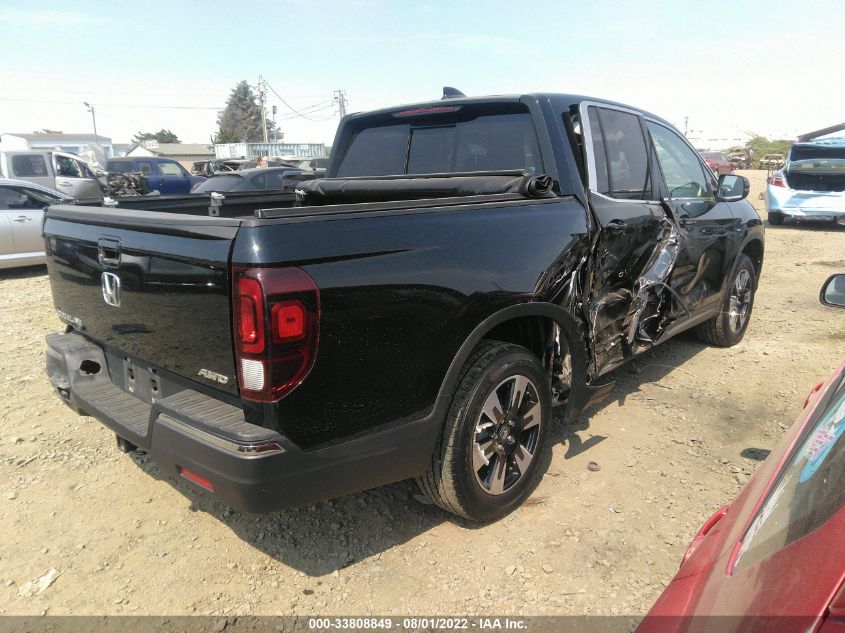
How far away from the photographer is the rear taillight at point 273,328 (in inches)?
78.9

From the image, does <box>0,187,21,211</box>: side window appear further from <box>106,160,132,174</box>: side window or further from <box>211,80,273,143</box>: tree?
<box>211,80,273,143</box>: tree

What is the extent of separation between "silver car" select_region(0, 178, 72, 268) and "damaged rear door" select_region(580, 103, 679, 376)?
811 cm

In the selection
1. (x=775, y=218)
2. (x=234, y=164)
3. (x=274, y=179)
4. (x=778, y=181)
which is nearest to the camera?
(x=778, y=181)

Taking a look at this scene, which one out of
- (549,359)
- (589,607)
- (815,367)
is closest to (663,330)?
(549,359)

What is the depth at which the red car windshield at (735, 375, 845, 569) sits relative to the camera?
108 cm

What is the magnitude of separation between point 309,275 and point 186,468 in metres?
0.87

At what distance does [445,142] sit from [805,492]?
304 cm

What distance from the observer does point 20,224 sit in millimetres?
8969

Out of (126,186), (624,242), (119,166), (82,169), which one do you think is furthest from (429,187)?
(119,166)

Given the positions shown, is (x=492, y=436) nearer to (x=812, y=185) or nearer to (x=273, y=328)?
(x=273, y=328)

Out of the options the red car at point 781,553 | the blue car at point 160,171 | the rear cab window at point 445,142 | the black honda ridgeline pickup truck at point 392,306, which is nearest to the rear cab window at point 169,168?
the blue car at point 160,171

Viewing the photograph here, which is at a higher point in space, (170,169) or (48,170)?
(48,170)

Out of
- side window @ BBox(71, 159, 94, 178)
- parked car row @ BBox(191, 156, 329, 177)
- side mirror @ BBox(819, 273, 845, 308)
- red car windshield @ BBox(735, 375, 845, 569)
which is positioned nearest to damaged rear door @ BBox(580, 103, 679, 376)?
side mirror @ BBox(819, 273, 845, 308)

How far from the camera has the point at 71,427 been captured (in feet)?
13.2
